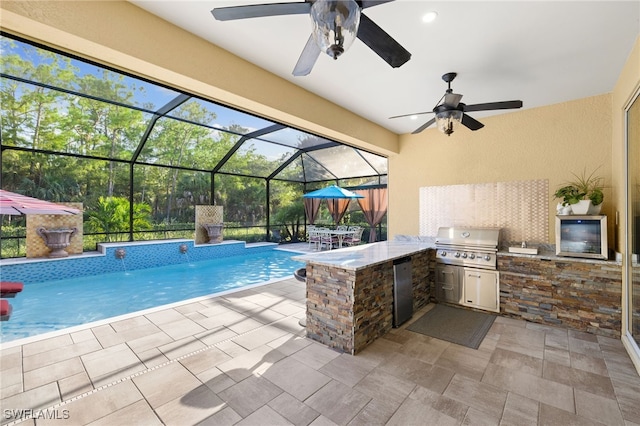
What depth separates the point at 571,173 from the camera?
3.83 m

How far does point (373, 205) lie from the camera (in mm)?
8930

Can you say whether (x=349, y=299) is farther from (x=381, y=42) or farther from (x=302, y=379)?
(x=381, y=42)

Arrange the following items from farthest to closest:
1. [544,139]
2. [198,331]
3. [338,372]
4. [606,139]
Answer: [544,139], [606,139], [198,331], [338,372]

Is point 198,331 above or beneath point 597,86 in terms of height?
beneath

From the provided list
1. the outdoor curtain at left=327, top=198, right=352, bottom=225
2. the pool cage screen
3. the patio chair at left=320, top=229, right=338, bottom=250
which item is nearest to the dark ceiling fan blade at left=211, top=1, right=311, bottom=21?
the pool cage screen

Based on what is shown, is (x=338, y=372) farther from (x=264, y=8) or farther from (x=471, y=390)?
(x=264, y=8)

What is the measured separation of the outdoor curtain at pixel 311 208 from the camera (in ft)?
35.0

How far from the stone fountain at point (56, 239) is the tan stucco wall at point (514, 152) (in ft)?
23.8

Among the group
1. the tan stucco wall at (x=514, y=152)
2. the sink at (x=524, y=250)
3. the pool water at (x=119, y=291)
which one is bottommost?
the pool water at (x=119, y=291)

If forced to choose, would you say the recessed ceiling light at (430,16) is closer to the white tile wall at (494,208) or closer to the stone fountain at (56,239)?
the white tile wall at (494,208)

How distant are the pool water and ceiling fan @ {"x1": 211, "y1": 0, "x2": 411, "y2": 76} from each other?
4.40m

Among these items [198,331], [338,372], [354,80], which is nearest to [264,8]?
[354,80]

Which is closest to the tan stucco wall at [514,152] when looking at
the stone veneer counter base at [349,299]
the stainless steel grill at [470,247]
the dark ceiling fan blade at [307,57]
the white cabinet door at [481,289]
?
the stainless steel grill at [470,247]

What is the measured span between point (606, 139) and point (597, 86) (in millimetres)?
715
